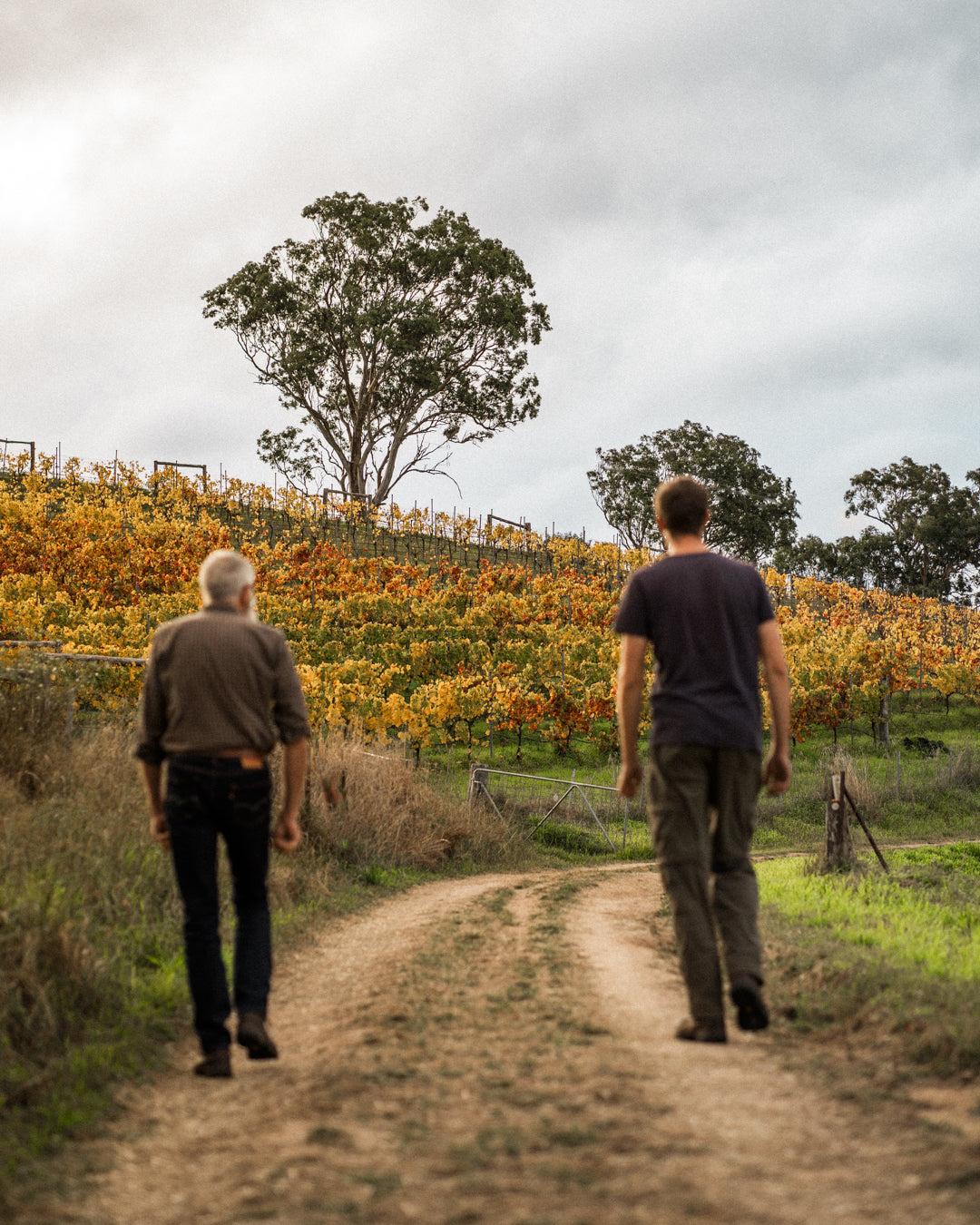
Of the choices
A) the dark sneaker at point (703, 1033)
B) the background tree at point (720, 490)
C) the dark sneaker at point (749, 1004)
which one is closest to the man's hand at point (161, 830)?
the dark sneaker at point (703, 1033)

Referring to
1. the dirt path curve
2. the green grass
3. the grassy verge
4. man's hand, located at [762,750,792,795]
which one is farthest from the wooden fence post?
man's hand, located at [762,750,792,795]

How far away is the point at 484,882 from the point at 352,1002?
19.8 ft

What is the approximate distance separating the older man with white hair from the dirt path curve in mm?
322

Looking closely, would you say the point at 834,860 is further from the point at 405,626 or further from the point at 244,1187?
the point at 405,626

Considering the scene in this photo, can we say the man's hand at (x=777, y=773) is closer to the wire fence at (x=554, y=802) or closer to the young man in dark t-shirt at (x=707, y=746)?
the young man in dark t-shirt at (x=707, y=746)

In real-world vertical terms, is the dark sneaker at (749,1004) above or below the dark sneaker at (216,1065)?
above

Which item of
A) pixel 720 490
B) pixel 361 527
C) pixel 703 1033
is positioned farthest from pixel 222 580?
pixel 720 490

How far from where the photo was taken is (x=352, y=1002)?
17.0ft

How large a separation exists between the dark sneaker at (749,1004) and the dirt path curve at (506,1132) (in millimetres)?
90

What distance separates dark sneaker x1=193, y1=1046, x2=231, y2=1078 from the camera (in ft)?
13.0

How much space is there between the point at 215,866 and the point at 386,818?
7438mm

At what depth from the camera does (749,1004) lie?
405cm

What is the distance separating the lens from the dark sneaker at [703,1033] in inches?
157

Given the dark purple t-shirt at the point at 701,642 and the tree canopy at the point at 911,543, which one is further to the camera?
the tree canopy at the point at 911,543
